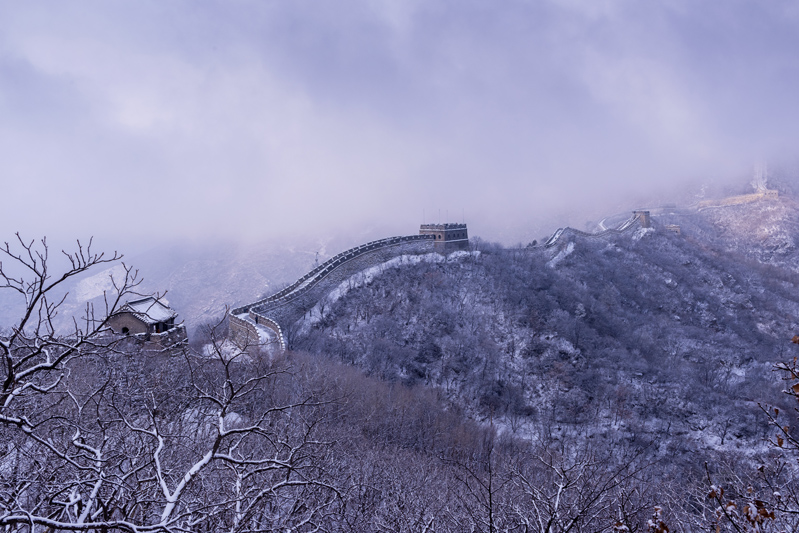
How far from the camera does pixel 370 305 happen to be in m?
29.5

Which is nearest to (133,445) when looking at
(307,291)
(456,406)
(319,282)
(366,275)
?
(456,406)

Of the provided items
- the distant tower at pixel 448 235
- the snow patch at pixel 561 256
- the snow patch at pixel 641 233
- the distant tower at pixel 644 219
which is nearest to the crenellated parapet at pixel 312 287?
the distant tower at pixel 448 235

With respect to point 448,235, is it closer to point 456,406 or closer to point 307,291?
point 307,291

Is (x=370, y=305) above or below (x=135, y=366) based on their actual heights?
below

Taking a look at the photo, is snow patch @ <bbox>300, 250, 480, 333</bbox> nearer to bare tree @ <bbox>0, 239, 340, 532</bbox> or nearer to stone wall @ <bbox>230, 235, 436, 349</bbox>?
stone wall @ <bbox>230, 235, 436, 349</bbox>

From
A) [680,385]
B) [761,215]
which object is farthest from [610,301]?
[761,215]

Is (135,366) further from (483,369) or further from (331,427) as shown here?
(483,369)

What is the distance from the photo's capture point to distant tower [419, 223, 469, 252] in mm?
35438

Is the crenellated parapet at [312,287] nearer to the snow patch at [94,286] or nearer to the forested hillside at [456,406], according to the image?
the forested hillside at [456,406]

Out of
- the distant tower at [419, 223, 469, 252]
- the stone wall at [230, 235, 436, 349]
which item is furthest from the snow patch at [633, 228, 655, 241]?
the stone wall at [230, 235, 436, 349]

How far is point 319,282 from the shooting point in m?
29.1

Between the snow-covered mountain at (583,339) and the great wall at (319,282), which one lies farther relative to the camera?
the snow-covered mountain at (583,339)

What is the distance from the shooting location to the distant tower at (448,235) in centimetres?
→ 3544

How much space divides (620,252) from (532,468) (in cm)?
3909
